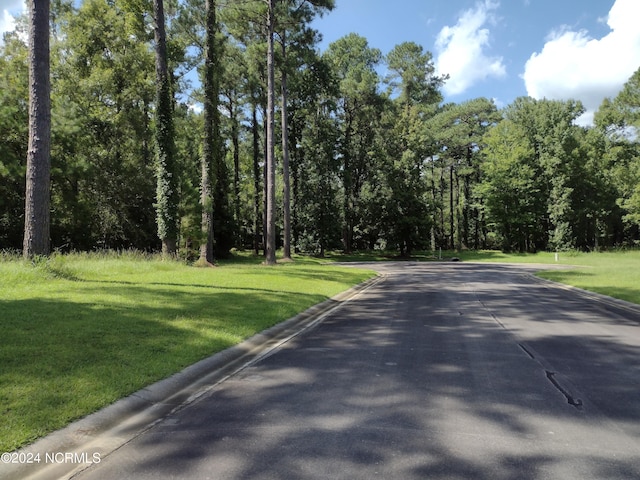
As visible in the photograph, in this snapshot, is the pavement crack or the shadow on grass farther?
the pavement crack

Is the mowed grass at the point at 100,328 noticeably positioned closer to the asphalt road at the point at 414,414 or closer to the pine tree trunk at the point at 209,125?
the asphalt road at the point at 414,414

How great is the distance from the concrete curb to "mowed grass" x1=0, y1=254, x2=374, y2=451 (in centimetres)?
13

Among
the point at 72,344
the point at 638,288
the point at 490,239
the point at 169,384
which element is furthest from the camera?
the point at 490,239

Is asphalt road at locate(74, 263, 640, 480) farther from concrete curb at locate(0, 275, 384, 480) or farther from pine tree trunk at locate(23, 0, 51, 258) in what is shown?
pine tree trunk at locate(23, 0, 51, 258)

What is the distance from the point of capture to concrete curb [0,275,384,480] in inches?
128

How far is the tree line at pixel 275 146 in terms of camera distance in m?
25.2

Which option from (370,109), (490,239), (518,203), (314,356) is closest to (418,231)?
(370,109)

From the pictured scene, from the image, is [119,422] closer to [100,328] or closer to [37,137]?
[100,328]

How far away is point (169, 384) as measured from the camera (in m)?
5.17

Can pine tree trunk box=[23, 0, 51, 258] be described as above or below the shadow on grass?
above

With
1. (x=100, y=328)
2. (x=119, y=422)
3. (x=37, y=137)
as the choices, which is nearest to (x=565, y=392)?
(x=119, y=422)

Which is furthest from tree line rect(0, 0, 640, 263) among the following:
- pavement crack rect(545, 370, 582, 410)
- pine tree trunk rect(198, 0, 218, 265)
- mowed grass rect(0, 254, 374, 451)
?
pavement crack rect(545, 370, 582, 410)

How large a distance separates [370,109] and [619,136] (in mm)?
34924

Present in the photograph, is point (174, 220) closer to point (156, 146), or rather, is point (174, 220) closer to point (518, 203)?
point (156, 146)
